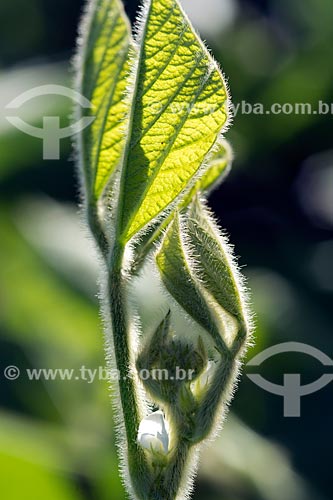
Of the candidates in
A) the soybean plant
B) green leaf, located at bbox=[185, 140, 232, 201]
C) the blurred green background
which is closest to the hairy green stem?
the soybean plant

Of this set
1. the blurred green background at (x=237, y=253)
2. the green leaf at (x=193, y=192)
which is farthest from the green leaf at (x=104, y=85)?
the blurred green background at (x=237, y=253)

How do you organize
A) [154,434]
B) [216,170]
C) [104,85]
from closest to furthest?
[154,434] → [104,85] → [216,170]

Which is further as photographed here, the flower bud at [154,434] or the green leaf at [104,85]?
the green leaf at [104,85]

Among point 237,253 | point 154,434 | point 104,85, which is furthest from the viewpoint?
point 237,253

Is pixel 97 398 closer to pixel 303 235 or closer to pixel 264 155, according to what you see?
pixel 303 235

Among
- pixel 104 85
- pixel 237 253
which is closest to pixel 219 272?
pixel 104 85

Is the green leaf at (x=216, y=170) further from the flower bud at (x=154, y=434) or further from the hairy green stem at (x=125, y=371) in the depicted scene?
the flower bud at (x=154, y=434)

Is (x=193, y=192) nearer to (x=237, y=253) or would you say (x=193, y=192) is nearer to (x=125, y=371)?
(x=125, y=371)
